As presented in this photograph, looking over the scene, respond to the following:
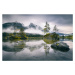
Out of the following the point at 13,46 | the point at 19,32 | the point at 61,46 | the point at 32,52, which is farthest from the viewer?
the point at 19,32

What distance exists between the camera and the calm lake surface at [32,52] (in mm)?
4305

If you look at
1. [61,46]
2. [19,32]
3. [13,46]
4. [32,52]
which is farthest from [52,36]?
[13,46]

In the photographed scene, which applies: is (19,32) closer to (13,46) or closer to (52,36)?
(13,46)

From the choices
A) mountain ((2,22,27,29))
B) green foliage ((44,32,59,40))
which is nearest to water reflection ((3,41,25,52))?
mountain ((2,22,27,29))

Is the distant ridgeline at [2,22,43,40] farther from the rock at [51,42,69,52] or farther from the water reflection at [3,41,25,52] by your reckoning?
the rock at [51,42,69,52]

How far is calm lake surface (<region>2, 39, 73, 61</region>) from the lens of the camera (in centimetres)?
430

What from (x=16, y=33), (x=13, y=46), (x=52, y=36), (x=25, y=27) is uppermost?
(x=25, y=27)

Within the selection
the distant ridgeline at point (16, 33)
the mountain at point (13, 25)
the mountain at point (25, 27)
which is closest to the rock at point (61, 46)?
the mountain at point (25, 27)

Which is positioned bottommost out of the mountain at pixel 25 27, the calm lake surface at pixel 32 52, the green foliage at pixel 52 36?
the calm lake surface at pixel 32 52

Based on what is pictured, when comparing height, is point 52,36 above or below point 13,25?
below

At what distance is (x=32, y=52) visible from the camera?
4.64 metres

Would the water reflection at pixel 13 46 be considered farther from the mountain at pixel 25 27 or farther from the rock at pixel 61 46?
the rock at pixel 61 46
